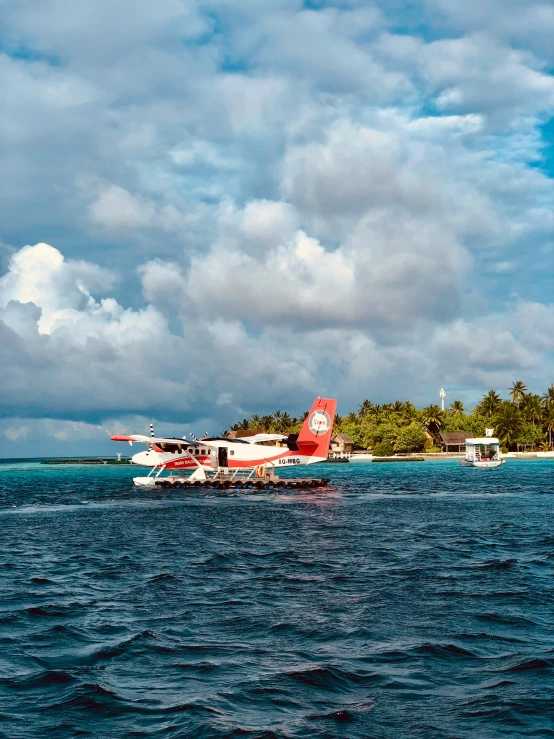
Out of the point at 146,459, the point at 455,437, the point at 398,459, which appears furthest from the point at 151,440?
the point at 455,437

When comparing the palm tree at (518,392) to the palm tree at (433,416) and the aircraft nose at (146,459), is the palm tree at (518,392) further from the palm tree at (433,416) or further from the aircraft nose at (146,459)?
the aircraft nose at (146,459)

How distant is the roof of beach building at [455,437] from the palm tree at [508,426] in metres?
8.02

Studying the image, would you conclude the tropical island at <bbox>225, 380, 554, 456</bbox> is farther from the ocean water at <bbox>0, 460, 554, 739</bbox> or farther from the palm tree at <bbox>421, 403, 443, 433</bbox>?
the ocean water at <bbox>0, 460, 554, 739</bbox>

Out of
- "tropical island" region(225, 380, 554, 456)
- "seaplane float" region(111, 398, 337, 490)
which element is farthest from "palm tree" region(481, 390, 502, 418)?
"seaplane float" region(111, 398, 337, 490)

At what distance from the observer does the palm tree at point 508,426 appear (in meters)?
152

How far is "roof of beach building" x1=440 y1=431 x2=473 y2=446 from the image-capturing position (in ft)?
519

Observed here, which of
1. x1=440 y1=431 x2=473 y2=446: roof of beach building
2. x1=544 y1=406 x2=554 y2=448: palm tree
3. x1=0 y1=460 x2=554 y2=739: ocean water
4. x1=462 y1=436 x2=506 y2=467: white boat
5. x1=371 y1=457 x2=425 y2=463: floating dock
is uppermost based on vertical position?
x1=544 y1=406 x2=554 y2=448: palm tree

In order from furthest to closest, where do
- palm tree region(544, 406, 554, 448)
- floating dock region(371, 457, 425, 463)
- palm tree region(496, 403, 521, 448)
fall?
palm tree region(496, 403, 521, 448), palm tree region(544, 406, 554, 448), floating dock region(371, 457, 425, 463)

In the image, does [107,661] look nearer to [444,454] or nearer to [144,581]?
[144,581]

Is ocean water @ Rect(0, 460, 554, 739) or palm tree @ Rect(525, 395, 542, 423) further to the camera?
palm tree @ Rect(525, 395, 542, 423)

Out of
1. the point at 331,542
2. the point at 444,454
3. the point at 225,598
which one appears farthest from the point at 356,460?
the point at 225,598

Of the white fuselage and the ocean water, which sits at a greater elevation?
the white fuselage

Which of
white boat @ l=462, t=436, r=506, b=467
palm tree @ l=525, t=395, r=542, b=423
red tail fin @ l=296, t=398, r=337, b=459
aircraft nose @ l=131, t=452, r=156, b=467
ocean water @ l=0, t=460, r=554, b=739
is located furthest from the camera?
palm tree @ l=525, t=395, r=542, b=423

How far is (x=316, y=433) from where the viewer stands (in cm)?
6394
